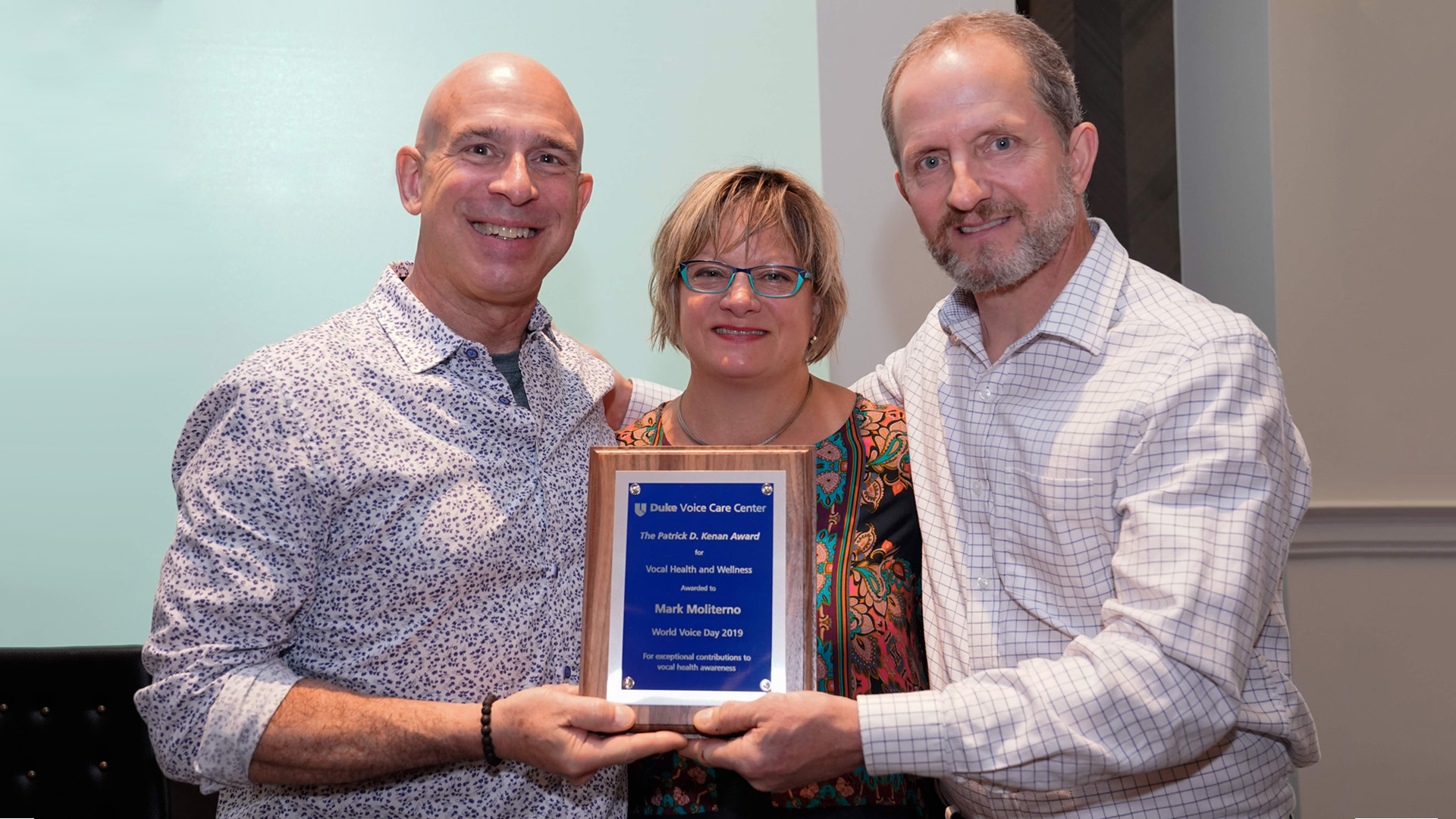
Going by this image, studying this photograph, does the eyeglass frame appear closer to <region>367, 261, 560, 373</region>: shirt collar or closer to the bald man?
the bald man

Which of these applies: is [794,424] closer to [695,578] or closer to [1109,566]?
[695,578]

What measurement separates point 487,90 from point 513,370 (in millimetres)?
543

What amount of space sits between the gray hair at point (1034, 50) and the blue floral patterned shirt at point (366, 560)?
1.07 meters

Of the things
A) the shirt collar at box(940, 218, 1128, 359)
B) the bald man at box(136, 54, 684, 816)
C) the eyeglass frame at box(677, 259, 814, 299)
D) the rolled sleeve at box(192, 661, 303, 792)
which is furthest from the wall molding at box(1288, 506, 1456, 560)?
the rolled sleeve at box(192, 661, 303, 792)

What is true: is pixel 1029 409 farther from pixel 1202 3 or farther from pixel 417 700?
pixel 1202 3

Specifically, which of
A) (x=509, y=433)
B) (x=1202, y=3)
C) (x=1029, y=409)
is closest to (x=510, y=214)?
(x=509, y=433)

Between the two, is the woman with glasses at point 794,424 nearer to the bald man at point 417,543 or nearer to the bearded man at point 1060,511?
the bearded man at point 1060,511

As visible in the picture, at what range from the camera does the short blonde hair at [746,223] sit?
83.5 inches

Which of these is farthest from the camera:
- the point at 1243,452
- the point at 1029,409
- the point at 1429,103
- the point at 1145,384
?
the point at 1429,103

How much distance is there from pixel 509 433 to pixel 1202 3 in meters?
3.06

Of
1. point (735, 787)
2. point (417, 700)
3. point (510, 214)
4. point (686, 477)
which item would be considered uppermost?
point (510, 214)

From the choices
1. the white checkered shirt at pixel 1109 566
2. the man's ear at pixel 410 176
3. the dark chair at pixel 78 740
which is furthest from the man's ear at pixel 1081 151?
the dark chair at pixel 78 740

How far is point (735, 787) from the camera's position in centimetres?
193

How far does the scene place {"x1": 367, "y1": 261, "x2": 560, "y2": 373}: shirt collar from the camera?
1.81 metres
